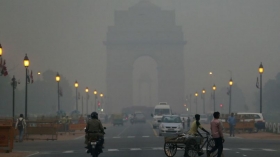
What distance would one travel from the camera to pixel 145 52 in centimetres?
18088

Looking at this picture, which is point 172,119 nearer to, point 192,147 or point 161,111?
point 192,147

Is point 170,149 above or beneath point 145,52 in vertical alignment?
beneath

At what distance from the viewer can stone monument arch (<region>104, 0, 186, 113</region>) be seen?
17300 cm

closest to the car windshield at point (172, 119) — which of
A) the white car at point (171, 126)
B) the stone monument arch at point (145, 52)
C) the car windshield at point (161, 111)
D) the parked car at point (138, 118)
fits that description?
the white car at point (171, 126)

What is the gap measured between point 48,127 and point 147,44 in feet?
442

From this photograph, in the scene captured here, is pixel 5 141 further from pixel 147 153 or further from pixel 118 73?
pixel 118 73

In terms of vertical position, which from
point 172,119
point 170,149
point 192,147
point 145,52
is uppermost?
point 145,52

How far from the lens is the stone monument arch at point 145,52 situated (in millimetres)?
173000

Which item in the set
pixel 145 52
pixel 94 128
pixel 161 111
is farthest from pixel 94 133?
pixel 145 52

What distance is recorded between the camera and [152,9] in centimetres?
18675

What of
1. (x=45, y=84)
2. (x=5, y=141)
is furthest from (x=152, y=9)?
(x=5, y=141)

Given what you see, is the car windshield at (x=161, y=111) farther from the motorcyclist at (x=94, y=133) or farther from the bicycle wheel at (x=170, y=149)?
the motorcyclist at (x=94, y=133)

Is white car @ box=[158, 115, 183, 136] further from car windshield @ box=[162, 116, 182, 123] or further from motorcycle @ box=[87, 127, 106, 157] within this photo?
motorcycle @ box=[87, 127, 106, 157]

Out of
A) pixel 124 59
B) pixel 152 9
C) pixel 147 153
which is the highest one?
pixel 152 9
